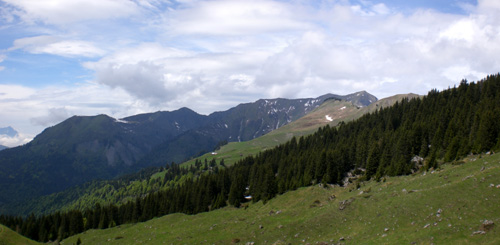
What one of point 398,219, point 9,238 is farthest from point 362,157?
point 9,238

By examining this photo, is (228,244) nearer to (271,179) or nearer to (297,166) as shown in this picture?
(271,179)

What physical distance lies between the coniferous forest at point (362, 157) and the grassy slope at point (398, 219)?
49.6ft

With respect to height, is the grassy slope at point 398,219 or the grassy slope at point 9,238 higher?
the grassy slope at point 398,219

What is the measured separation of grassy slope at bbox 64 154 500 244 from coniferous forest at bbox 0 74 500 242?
15.1 meters

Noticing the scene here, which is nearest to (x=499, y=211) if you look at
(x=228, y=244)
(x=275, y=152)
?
(x=228, y=244)

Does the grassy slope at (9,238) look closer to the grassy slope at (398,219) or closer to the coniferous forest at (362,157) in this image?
the grassy slope at (398,219)

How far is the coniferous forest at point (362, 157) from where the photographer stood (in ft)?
248

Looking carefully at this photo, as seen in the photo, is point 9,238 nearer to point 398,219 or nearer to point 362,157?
point 398,219

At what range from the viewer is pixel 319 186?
3369 inches

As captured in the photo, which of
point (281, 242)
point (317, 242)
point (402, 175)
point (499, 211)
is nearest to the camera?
point (499, 211)

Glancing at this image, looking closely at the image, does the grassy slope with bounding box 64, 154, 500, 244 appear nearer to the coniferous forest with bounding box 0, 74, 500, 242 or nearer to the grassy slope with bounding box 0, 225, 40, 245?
the coniferous forest with bounding box 0, 74, 500, 242

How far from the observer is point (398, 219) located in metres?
42.3

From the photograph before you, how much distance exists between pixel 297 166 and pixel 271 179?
55.7 feet

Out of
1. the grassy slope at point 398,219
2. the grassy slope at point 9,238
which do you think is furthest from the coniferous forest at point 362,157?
the grassy slope at point 9,238
